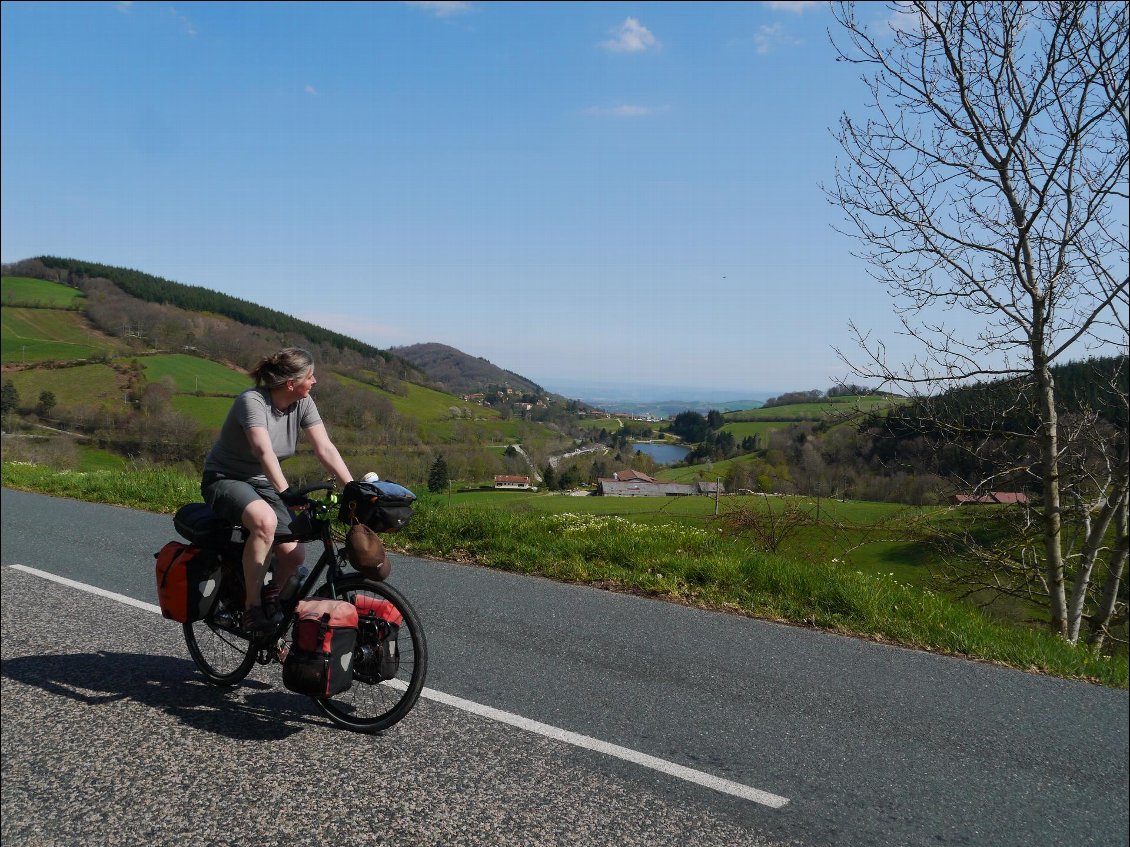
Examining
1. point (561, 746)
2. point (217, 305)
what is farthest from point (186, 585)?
point (217, 305)

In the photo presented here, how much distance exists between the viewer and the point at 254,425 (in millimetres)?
2561

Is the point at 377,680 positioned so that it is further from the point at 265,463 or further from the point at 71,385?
the point at 71,385

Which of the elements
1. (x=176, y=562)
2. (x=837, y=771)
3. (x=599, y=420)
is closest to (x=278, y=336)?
(x=176, y=562)

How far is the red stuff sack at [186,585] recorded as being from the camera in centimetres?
308

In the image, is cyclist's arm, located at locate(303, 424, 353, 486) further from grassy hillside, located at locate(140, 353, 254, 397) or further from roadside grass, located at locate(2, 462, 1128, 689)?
roadside grass, located at locate(2, 462, 1128, 689)

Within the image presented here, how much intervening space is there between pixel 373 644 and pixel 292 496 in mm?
748

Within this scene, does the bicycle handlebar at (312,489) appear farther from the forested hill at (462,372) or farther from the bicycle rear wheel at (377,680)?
the forested hill at (462,372)

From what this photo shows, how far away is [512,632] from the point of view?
5055 millimetres

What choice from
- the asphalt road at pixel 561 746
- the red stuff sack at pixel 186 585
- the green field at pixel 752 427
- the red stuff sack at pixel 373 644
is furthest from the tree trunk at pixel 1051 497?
the red stuff sack at pixel 186 585

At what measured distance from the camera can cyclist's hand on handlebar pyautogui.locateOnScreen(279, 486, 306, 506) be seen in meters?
2.71

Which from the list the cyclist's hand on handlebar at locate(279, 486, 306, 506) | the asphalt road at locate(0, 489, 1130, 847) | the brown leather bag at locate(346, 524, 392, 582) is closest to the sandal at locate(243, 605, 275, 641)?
the asphalt road at locate(0, 489, 1130, 847)

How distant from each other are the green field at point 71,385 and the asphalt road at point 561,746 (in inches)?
61.2

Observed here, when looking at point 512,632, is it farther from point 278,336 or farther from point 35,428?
point 35,428

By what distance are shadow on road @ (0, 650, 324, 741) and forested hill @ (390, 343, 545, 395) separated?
1.81 meters
